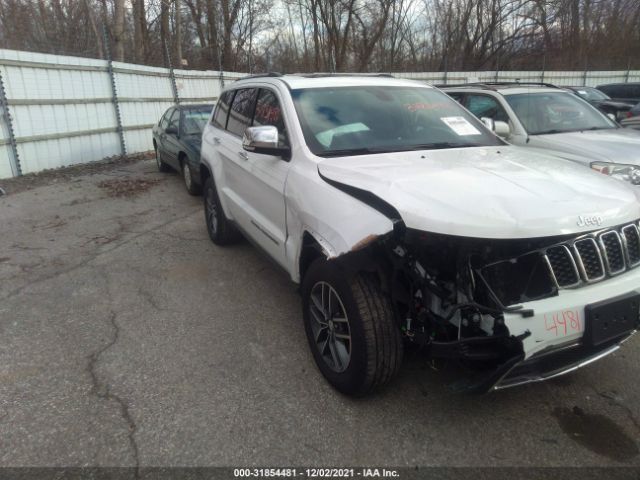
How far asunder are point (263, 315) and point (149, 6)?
78.0ft

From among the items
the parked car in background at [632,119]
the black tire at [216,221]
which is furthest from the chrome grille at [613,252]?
the parked car in background at [632,119]

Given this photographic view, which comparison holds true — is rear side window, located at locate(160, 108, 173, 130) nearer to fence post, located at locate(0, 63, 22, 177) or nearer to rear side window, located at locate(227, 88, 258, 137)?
fence post, located at locate(0, 63, 22, 177)

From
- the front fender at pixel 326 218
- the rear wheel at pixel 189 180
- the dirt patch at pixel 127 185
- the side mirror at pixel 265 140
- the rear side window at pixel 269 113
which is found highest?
the rear side window at pixel 269 113

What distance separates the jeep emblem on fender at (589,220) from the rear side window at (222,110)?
3.73 m

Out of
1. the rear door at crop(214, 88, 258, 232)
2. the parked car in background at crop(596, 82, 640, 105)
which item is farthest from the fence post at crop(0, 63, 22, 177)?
the parked car in background at crop(596, 82, 640, 105)

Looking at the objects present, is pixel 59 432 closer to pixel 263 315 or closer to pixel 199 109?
pixel 263 315

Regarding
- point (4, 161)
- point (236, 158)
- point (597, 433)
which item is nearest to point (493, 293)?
point (597, 433)

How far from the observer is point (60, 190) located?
872 centimetres

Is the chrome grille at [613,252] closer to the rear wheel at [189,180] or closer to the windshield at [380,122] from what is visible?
the windshield at [380,122]

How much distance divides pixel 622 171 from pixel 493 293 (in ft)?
11.2

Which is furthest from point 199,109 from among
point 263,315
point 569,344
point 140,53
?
point 140,53

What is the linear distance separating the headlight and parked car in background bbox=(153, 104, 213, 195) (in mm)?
5560

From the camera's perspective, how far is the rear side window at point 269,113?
3.53 meters

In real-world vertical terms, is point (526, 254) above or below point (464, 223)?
below
